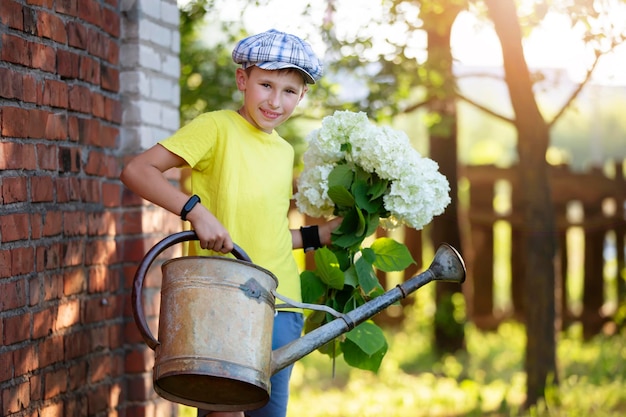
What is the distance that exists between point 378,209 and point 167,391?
876 millimetres

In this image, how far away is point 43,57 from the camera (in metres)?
2.76

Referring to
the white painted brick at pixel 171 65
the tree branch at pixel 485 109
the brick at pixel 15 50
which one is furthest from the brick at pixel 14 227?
the tree branch at pixel 485 109

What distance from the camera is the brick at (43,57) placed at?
2.70 m

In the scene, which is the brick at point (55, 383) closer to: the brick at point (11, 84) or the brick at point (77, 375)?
the brick at point (77, 375)

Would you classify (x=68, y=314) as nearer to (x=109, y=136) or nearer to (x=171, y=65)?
(x=109, y=136)

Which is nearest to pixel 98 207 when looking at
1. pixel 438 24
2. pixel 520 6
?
pixel 438 24

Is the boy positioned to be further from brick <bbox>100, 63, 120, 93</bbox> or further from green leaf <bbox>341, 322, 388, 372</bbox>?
brick <bbox>100, 63, 120, 93</bbox>

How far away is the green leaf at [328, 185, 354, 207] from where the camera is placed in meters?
2.75

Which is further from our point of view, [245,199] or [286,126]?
[286,126]

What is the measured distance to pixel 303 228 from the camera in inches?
114

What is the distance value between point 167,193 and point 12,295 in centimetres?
55

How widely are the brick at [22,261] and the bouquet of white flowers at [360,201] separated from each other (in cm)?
82

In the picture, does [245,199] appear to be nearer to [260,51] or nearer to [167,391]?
[260,51]

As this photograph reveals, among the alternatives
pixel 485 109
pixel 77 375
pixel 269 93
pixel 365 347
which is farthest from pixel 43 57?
pixel 485 109
